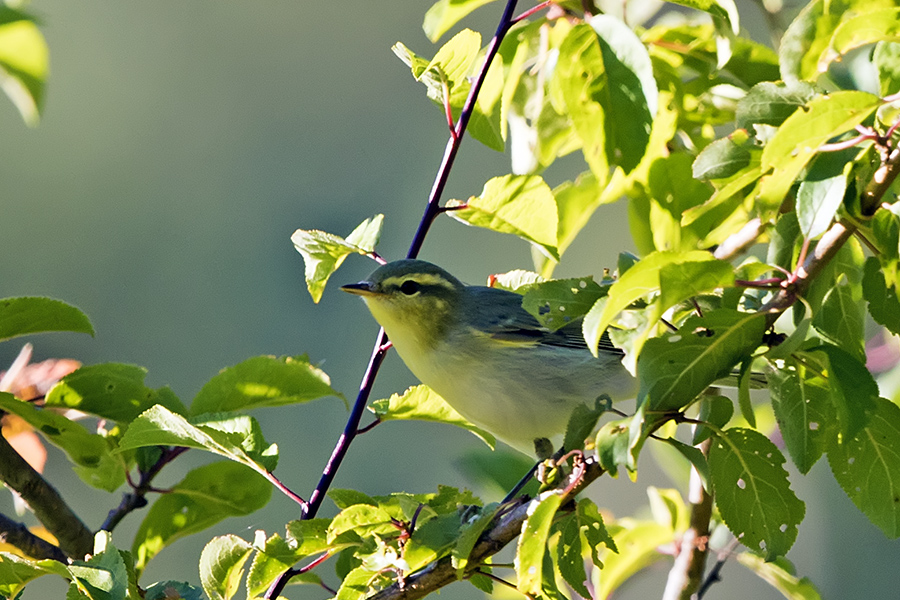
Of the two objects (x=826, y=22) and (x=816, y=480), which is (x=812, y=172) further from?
(x=816, y=480)

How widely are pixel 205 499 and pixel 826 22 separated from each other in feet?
4.25

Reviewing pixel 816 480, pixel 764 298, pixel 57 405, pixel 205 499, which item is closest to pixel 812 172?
pixel 764 298

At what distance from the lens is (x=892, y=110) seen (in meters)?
1.33

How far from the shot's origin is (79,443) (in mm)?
1542

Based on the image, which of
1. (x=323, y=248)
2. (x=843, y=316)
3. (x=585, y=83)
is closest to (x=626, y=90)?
(x=585, y=83)

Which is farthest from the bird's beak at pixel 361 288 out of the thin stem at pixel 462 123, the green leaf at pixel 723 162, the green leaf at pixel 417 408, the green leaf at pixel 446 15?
the green leaf at pixel 723 162

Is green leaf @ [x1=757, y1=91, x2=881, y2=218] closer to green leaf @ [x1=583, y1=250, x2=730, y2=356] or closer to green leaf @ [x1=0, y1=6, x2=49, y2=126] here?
green leaf @ [x1=583, y1=250, x2=730, y2=356]

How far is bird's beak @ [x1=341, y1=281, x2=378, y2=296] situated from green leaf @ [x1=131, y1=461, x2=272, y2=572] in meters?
0.77

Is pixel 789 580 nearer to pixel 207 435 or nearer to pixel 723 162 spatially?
pixel 723 162

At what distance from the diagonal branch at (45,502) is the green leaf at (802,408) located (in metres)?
1.16

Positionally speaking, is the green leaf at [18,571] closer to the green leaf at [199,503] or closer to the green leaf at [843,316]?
the green leaf at [199,503]

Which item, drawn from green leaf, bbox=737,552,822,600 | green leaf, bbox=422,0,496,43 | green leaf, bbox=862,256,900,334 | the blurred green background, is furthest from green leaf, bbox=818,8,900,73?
the blurred green background

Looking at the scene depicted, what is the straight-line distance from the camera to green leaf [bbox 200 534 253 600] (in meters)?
1.30

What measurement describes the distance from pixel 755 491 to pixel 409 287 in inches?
52.6
